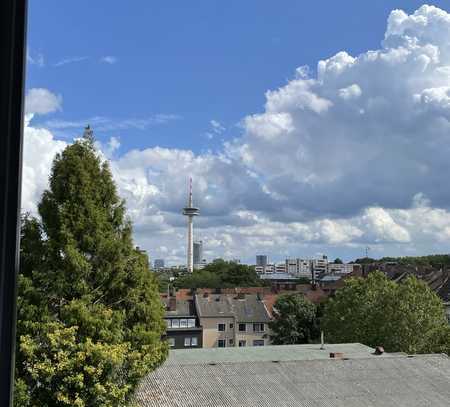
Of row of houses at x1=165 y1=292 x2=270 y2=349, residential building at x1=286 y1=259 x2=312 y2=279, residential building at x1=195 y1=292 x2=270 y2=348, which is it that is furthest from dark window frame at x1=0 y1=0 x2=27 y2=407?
residential building at x1=286 y1=259 x2=312 y2=279

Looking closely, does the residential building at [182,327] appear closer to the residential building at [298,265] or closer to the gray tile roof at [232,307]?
the gray tile roof at [232,307]

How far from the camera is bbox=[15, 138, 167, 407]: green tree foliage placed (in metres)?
4.30

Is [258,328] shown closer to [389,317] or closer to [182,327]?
[182,327]

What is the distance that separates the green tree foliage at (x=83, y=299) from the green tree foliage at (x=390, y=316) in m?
8.18

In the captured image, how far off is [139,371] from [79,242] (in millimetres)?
1266

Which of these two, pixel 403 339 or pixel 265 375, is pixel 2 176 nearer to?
pixel 265 375

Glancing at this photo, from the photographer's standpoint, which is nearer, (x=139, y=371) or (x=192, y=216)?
(x=139, y=371)

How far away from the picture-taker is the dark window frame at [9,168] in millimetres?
746

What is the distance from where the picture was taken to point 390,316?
12.0 meters

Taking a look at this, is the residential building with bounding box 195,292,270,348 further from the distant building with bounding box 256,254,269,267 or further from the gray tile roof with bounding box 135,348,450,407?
the distant building with bounding box 256,254,269,267

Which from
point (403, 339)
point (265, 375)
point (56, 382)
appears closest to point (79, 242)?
point (56, 382)

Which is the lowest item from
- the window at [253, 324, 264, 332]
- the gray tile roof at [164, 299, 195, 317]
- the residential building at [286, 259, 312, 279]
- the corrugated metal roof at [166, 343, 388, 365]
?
the residential building at [286, 259, 312, 279]

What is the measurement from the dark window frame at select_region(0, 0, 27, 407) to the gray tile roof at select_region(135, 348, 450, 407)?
6.00 m

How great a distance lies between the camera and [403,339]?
11.9 meters
